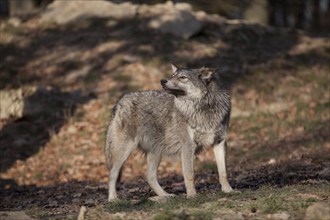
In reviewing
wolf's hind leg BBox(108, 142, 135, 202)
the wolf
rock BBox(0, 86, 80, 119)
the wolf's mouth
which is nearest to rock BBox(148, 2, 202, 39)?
rock BBox(0, 86, 80, 119)

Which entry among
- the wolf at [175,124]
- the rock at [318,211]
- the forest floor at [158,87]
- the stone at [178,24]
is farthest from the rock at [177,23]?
the rock at [318,211]

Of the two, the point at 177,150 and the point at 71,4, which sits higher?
the point at 71,4

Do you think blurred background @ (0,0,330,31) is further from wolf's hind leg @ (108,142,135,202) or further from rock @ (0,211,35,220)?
rock @ (0,211,35,220)

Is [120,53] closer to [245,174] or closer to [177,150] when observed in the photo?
[245,174]

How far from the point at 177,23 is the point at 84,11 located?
3.38 m

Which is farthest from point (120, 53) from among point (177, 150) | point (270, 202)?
point (270, 202)

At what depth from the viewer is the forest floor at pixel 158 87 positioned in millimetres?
8938

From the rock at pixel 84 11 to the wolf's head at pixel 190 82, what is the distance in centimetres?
1267

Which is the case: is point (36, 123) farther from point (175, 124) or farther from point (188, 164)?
point (188, 164)

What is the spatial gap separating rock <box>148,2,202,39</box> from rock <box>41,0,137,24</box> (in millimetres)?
1108

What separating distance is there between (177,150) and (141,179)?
12.4 feet

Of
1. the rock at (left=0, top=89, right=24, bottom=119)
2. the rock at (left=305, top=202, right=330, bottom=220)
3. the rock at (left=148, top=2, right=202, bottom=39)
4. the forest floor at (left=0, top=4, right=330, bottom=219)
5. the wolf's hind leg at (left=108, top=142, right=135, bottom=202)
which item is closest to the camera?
the rock at (left=305, top=202, right=330, bottom=220)

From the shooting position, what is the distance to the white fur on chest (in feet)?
30.7

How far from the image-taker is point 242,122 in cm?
1673
